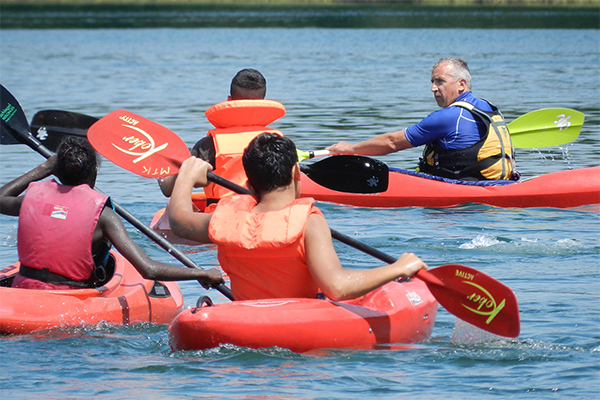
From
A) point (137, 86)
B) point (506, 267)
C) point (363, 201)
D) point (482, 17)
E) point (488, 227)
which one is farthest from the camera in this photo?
point (482, 17)

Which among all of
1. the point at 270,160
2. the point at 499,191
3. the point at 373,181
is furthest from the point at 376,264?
the point at 270,160

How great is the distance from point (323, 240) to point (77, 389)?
3.72 feet

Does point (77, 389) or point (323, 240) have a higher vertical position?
point (323, 240)

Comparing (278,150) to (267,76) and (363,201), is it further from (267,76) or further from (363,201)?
(267,76)

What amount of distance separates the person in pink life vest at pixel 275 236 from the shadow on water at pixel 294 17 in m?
36.3

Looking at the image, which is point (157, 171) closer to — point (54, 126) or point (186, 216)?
point (186, 216)

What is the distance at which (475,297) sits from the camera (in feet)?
12.7

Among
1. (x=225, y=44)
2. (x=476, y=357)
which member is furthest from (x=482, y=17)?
(x=476, y=357)

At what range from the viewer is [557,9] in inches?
2005

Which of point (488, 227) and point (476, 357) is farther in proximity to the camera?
point (488, 227)

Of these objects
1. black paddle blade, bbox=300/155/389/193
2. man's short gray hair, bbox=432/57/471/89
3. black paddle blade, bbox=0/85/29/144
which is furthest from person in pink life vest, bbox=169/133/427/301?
man's short gray hair, bbox=432/57/471/89

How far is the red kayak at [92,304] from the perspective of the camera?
4.04 m

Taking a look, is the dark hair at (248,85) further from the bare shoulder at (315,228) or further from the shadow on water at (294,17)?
the shadow on water at (294,17)

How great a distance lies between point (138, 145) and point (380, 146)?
3184 millimetres
